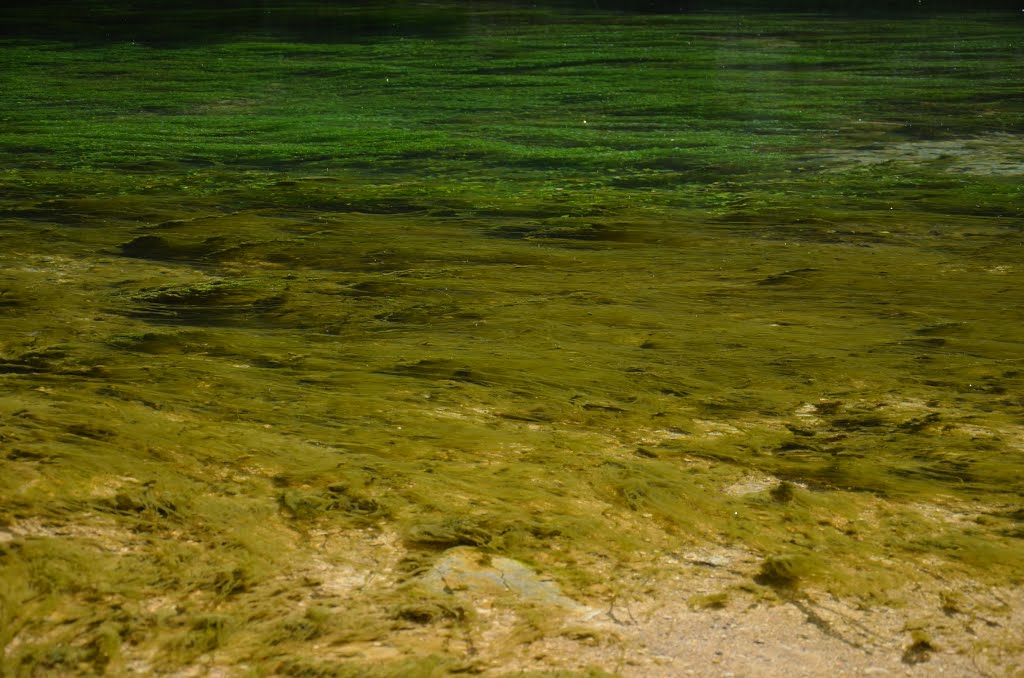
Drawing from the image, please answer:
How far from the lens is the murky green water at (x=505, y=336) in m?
2.31

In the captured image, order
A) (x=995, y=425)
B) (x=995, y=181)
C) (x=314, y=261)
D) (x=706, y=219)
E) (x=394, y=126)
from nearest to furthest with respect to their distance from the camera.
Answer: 1. (x=995, y=425)
2. (x=314, y=261)
3. (x=706, y=219)
4. (x=995, y=181)
5. (x=394, y=126)

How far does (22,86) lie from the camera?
356 inches

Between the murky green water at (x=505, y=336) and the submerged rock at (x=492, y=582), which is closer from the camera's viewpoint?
the submerged rock at (x=492, y=582)

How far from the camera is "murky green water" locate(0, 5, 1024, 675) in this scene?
2.31 m

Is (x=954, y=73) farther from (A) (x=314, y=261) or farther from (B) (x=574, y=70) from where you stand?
(A) (x=314, y=261)

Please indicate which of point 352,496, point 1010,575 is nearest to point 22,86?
point 352,496

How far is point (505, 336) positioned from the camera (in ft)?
11.5

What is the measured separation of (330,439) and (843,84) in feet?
23.4

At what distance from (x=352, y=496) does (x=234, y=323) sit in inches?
53.9

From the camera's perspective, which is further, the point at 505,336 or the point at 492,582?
the point at 505,336

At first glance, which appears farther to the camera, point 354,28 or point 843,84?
point 354,28

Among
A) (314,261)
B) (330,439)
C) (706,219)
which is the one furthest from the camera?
(706,219)

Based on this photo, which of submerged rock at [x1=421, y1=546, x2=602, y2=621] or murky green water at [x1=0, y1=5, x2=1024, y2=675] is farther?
murky green water at [x1=0, y1=5, x2=1024, y2=675]

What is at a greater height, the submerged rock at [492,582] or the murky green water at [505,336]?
the murky green water at [505,336]
